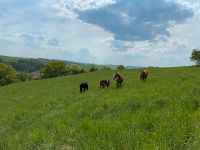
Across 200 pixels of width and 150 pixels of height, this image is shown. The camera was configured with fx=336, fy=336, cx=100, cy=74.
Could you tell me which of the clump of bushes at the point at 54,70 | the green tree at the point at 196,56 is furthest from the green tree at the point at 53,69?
the green tree at the point at 196,56

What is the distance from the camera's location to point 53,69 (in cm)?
11788

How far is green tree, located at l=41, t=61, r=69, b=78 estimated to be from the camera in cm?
11756

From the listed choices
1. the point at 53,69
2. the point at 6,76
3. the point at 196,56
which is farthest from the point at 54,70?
the point at 196,56

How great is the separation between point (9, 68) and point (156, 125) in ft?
386

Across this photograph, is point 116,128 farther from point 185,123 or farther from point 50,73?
point 50,73

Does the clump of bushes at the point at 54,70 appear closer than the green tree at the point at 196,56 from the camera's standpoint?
No

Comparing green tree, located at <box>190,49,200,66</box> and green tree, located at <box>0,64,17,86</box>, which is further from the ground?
green tree, located at <box>190,49,200,66</box>

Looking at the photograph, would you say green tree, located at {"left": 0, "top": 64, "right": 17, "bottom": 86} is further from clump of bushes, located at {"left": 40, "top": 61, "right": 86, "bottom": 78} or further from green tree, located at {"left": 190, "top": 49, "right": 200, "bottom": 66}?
green tree, located at {"left": 190, "top": 49, "right": 200, "bottom": 66}

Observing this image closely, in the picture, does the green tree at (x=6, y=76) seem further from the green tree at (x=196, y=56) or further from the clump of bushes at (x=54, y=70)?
the green tree at (x=196, y=56)

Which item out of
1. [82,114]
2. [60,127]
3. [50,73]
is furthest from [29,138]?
[50,73]

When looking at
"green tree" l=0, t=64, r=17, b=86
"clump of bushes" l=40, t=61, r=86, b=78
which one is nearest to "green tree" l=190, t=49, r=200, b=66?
"clump of bushes" l=40, t=61, r=86, b=78

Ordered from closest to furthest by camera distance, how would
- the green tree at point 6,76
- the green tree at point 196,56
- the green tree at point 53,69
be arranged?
the green tree at point 196,56
the green tree at point 6,76
the green tree at point 53,69

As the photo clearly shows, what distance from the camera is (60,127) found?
33.9 feet

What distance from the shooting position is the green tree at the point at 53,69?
11756cm
